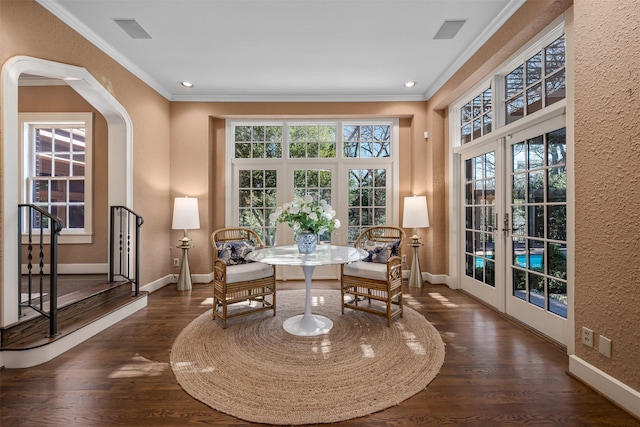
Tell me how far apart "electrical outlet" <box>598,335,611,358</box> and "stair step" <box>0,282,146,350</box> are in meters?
3.83

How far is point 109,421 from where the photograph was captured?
160 cm

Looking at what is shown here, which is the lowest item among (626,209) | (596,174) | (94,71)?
(626,209)

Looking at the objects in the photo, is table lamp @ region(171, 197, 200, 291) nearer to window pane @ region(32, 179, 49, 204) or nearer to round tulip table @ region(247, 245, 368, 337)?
round tulip table @ region(247, 245, 368, 337)

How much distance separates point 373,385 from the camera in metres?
1.91

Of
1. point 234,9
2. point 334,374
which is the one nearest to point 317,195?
point 234,9

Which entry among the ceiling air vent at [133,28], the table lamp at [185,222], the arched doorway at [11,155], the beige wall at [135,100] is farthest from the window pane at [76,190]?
the ceiling air vent at [133,28]

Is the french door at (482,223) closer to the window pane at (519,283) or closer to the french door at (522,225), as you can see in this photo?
the french door at (522,225)

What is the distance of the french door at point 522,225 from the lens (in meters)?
2.49

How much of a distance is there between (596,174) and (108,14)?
411 cm

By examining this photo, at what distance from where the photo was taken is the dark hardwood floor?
161cm

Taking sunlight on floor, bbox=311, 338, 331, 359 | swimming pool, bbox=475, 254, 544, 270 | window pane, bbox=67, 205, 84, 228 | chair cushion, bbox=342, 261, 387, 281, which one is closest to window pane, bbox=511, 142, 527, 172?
swimming pool, bbox=475, 254, 544, 270

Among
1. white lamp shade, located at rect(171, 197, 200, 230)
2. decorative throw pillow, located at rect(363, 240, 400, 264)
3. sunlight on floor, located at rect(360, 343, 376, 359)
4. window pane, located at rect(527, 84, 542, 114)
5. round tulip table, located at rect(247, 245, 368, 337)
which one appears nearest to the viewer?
sunlight on floor, located at rect(360, 343, 376, 359)

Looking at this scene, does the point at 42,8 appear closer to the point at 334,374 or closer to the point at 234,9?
the point at 234,9

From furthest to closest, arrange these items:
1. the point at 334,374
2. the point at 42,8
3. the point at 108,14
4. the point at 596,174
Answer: the point at 108,14, the point at 42,8, the point at 334,374, the point at 596,174
